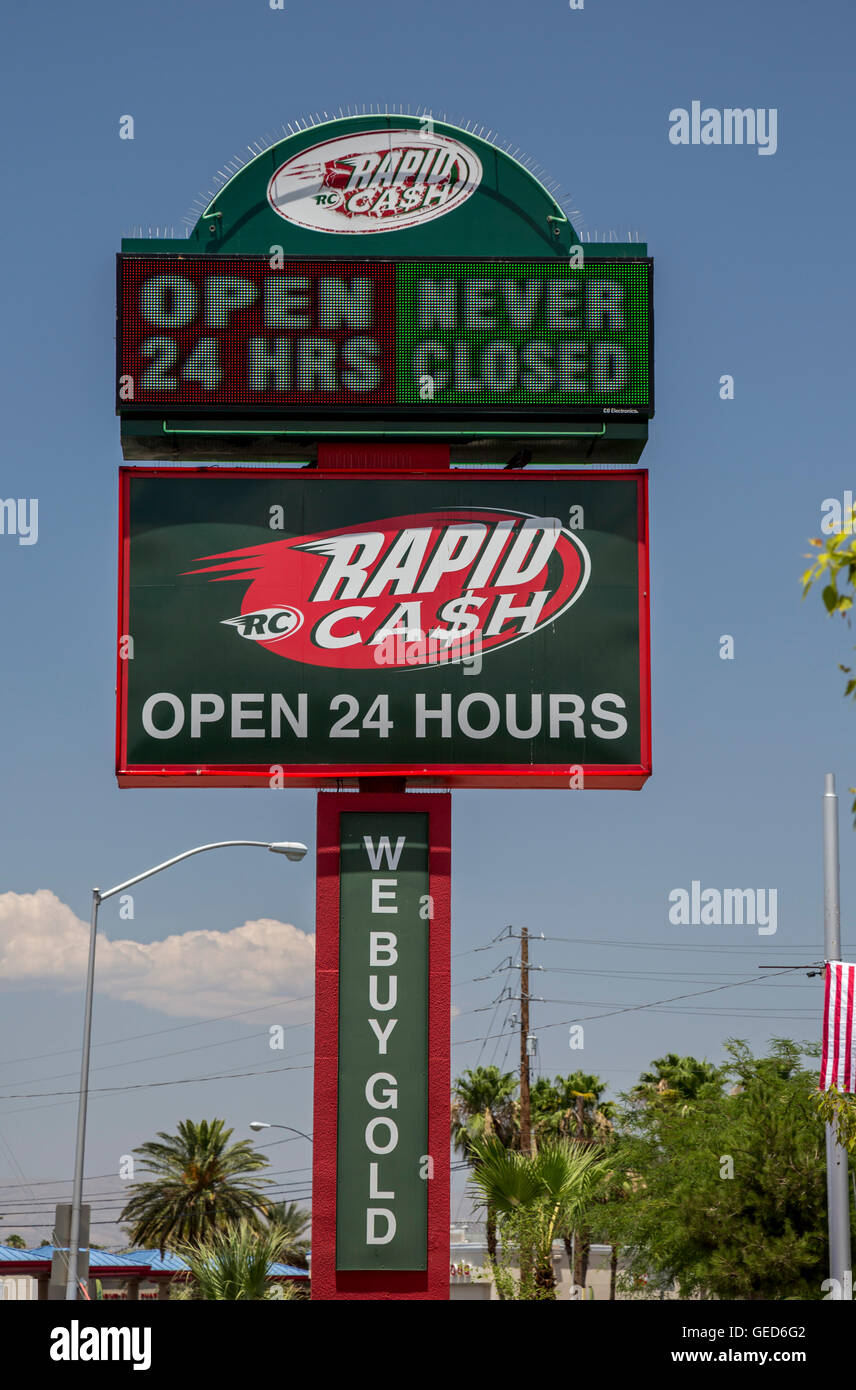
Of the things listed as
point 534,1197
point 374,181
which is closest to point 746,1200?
point 534,1197

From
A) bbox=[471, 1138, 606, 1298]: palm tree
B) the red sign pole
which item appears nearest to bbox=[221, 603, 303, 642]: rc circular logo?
the red sign pole

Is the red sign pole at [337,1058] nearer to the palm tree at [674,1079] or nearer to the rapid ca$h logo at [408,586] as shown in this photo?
the rapid ca$h logo at [408,586]

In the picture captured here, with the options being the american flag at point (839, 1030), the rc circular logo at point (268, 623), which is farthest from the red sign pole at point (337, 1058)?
the american flag at point (839, 1030)

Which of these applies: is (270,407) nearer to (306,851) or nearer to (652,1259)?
(306,851)

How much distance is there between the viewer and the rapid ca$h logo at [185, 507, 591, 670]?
23859 mm

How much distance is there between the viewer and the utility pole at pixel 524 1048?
5128cm

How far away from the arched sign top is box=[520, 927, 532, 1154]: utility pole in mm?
31659

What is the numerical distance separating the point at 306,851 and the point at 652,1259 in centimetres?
1413

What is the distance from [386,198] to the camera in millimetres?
24969

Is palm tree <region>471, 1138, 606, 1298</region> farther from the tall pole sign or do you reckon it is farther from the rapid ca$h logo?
the rapid ca$h logo

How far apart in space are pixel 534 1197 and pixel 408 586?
8.74m

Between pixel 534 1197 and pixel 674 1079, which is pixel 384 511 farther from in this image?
pixel 674 1079
